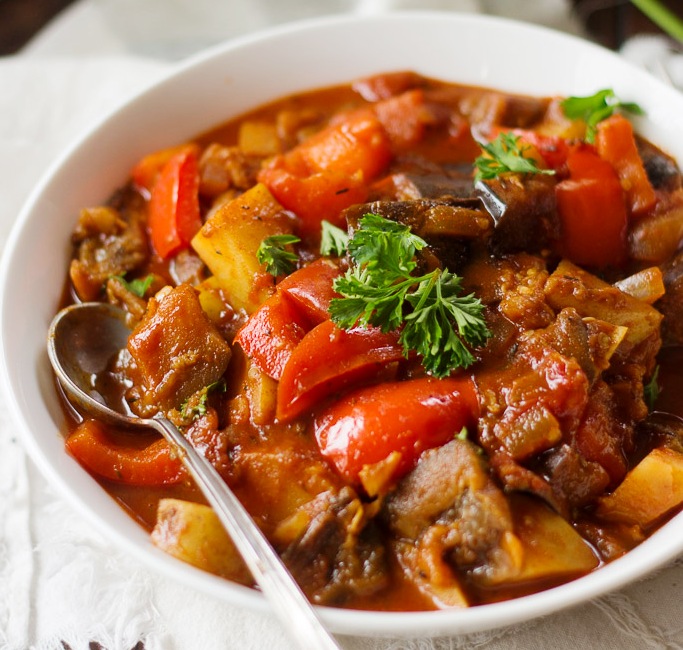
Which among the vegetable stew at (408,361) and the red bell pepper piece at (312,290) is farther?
the red bell pepper piece at (312,290)

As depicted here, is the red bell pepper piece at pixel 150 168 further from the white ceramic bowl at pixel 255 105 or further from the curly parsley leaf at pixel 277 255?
the curly parsley leaf at pixel 277 255

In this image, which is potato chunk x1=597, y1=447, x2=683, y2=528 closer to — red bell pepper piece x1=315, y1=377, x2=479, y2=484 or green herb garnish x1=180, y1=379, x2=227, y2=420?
red bell pepper piece x1=315, y1=377, x2=479, y2=484

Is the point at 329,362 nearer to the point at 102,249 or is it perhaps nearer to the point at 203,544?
the point at 203,544

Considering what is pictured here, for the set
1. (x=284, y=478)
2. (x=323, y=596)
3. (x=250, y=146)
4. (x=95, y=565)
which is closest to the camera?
(x=323, y=596)

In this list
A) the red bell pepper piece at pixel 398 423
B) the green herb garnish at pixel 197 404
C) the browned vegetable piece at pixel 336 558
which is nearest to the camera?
the browned vegetable piece at pixel 336 558

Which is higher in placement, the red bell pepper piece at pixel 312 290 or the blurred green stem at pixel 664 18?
the red bell pepper piece at pixel 312 290

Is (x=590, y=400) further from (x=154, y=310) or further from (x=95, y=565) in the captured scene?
(x=95, y=565)

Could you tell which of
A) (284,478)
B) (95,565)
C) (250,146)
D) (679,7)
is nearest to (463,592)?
(284,478)

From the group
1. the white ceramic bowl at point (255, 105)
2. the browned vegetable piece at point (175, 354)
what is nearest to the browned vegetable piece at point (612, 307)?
the white ceramic bowl at point (255, 105)
